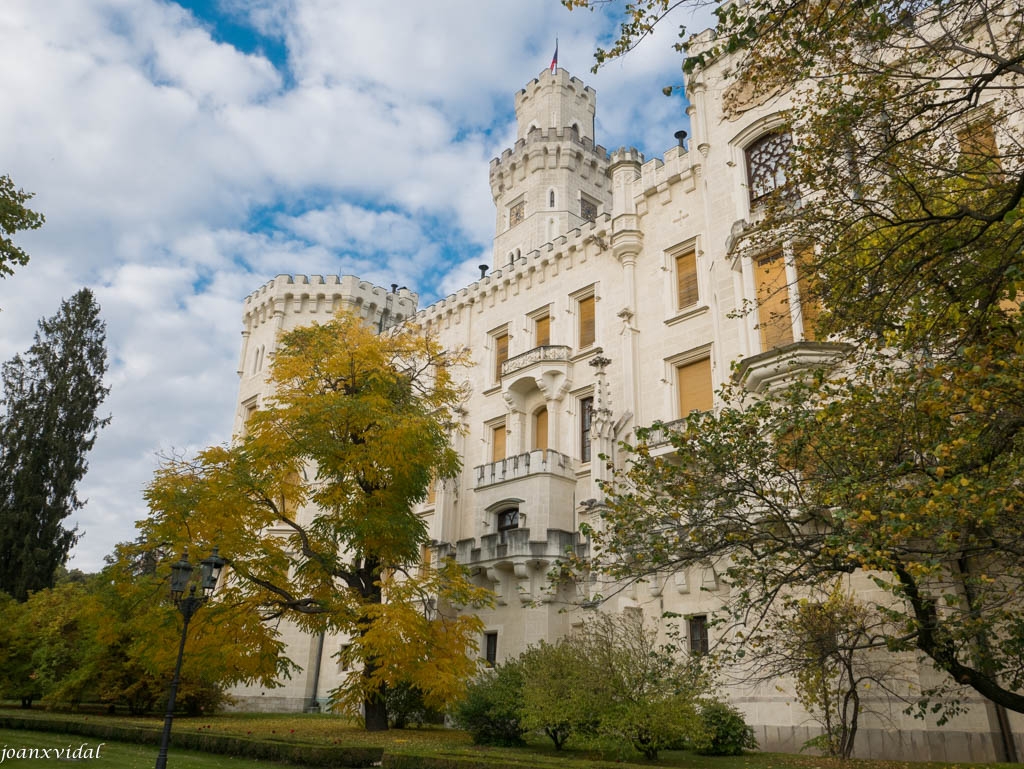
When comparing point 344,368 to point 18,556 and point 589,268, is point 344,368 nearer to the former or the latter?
point 589,268

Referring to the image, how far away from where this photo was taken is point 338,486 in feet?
64.9

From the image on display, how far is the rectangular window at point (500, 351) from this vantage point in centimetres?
3106

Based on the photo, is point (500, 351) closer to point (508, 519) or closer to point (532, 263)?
point (532, 263)

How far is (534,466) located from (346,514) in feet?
25.5

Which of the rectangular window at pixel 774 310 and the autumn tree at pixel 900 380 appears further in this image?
the rectangular window at pixel 774 310

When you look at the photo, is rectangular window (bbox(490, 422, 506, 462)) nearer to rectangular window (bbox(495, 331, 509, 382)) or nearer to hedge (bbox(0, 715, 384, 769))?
rectangular window (bbox(495, 331, 509, 382))

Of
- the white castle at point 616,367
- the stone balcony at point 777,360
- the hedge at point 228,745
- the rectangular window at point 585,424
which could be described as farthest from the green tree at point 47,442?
the stone balcony at point 777,360

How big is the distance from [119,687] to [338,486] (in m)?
11.7

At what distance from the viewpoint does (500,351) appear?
31484mm

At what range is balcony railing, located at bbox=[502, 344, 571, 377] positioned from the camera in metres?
27.5

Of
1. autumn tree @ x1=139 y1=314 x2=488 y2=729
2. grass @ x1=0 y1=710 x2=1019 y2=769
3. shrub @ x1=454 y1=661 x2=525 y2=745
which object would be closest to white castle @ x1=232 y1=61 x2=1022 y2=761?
grass @ x1=0 y1=710 x2=1019 y2=769

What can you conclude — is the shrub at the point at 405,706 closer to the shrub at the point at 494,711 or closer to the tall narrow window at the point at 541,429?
the shrub at the point at 494,711

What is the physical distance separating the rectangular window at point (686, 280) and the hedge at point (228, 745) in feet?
54.7

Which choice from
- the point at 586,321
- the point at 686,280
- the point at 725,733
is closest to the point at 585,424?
the point at 586,321
